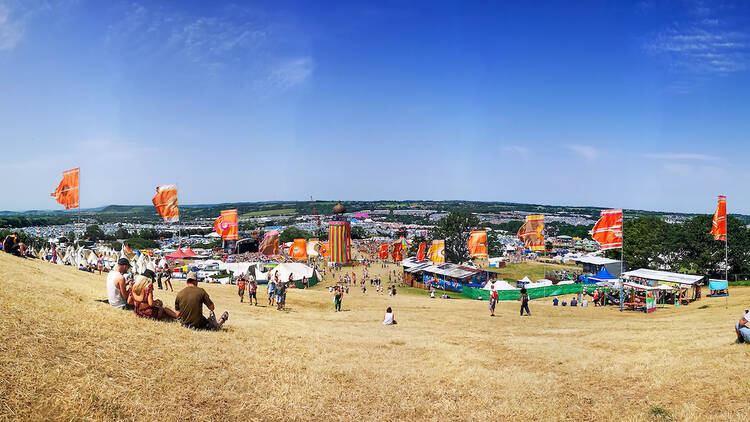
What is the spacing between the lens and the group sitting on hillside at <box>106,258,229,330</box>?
11250 millimetres

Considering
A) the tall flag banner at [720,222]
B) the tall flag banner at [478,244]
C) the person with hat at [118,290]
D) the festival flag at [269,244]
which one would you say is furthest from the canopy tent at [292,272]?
the tall flag banner at [720,222]

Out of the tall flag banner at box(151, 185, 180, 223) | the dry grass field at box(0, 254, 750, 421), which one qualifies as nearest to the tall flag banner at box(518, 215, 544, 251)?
the dry grass field at box(0, 254, 750, 421)

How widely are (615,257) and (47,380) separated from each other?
240 feet

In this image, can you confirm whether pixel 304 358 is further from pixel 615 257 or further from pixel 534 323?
pixel 615 257

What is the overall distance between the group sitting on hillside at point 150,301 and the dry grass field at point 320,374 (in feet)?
1.59

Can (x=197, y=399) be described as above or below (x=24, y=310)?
below

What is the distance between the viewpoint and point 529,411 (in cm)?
845

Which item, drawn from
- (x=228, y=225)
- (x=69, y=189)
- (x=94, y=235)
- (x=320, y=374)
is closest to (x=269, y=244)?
(x=228, y=225)

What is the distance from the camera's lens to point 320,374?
9773 mm

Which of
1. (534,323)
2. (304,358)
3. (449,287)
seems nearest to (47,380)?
(304,358)

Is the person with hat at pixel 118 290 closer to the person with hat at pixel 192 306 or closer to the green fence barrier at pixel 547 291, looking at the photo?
the person with hat at pixel 192 306

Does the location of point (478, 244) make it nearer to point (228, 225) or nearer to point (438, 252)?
point (438, 252)

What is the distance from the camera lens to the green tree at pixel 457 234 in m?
78.4

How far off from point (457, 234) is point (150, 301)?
230ft
